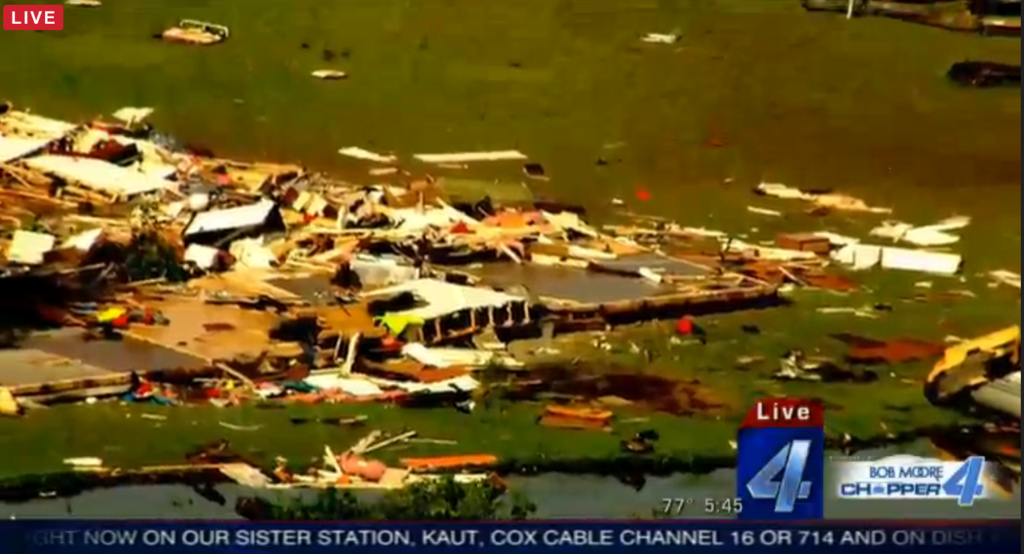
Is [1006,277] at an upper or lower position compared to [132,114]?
lower

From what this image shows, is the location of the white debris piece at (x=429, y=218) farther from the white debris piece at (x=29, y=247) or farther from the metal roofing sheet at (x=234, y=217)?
the white debris piece at (x=29, y=247)

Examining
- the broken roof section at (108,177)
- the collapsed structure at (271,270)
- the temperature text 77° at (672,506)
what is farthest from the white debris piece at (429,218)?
the temperature text 77° at (672,506)

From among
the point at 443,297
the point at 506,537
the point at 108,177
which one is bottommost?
the point at 506,537

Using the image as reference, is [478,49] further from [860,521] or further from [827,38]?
[860,521]

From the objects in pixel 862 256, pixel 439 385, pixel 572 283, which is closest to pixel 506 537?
pixel 439 385

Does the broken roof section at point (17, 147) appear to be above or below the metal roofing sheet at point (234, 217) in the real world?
above

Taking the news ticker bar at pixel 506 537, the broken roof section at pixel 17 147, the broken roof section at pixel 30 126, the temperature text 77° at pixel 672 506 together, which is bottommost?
the news ticker bar at pixel 506 537

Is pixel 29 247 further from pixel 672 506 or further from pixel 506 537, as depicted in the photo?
pixel 672 506
